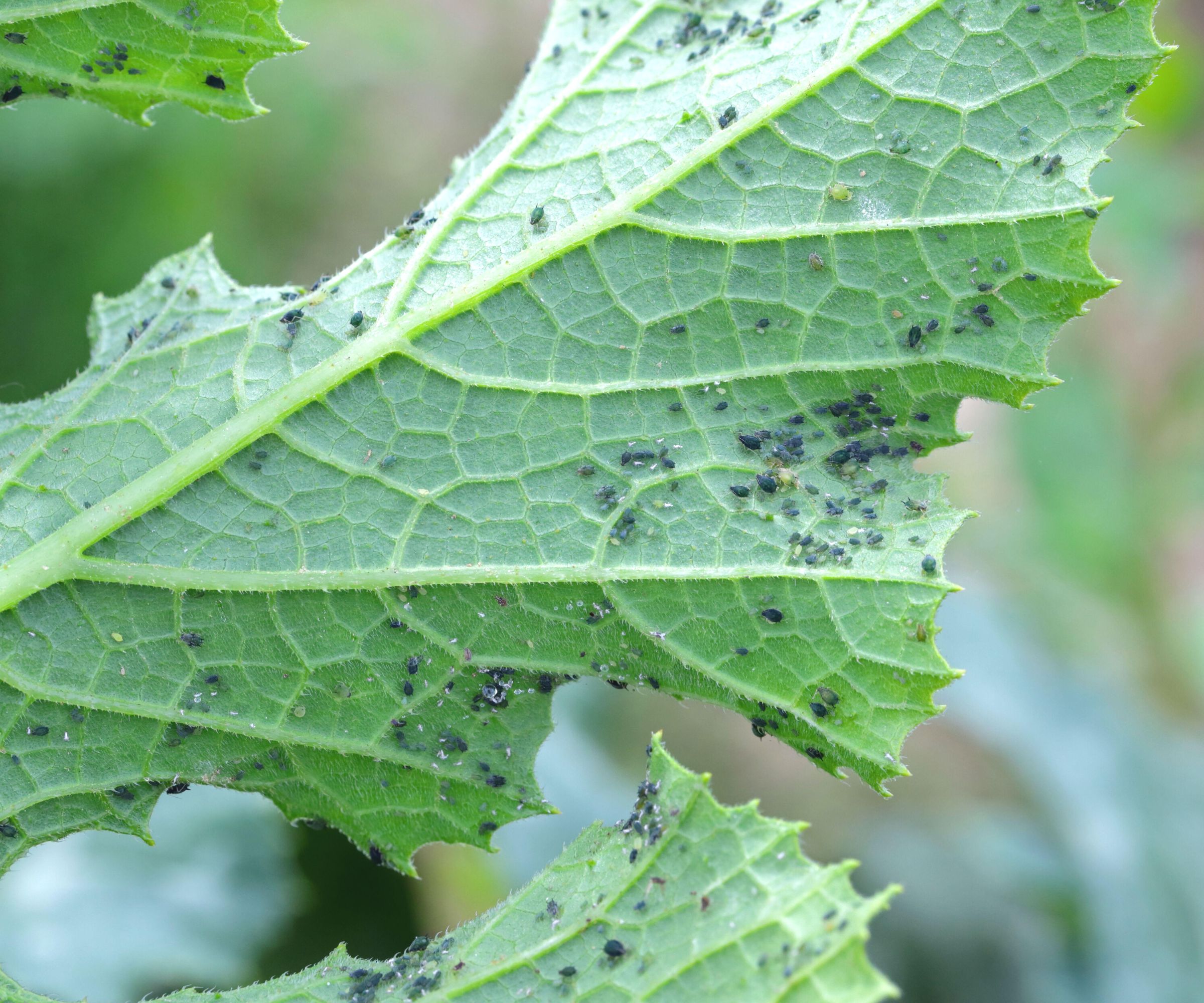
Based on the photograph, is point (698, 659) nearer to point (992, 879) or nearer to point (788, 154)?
point (788, 154)

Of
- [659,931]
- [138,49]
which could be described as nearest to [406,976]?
[659,931]

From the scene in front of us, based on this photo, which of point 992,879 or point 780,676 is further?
point 992,879

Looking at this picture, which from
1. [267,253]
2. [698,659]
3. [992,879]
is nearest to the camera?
[698,659]

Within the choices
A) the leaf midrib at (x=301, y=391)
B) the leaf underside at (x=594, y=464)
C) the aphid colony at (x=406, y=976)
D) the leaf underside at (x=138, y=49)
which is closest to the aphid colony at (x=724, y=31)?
the leaf underside at (x=594, y=464)

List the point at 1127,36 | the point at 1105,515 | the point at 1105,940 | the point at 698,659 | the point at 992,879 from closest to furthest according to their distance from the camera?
the point at 1127,36, the point at 698,659, the point at 1105,940, the point at 992,879, the point at 1105,515

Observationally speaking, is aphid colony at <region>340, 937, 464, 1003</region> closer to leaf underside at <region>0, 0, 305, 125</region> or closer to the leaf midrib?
the leaf midrib

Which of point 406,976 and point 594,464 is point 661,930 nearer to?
point 406,976

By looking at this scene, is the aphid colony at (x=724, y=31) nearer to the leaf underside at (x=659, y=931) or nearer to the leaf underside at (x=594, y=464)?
the leaf underside at (x=594, y=464)

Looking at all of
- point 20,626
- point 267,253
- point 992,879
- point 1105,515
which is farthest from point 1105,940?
point 267,253
